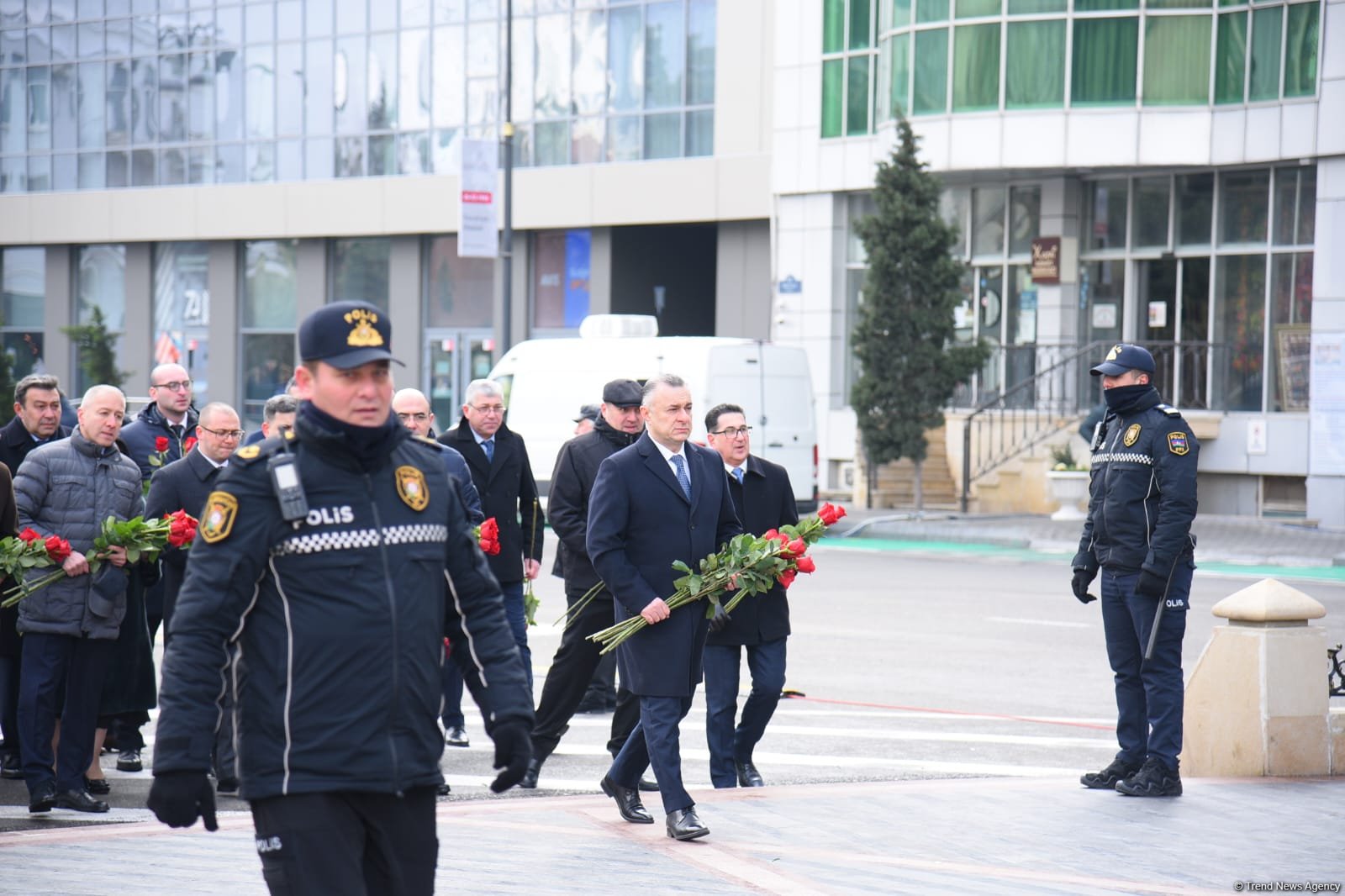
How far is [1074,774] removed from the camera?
8906mm

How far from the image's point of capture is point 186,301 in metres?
42.8

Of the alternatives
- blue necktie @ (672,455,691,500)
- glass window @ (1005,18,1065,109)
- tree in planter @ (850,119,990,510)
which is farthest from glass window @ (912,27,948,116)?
blue necktie @ (672,455,691,500)

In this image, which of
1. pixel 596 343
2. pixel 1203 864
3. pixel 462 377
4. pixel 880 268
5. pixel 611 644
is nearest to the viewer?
pixel 1203 864

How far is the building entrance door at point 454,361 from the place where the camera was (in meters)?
38.3

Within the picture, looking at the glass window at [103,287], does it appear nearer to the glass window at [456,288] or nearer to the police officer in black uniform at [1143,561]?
the glass window at [456,288]

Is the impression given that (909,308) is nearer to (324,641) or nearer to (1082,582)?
(1082,582)

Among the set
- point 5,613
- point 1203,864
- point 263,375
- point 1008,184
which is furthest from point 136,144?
point 1203,864

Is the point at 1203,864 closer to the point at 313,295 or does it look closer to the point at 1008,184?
the point at 1008,184

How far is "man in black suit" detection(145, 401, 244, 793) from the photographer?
831 centimetres

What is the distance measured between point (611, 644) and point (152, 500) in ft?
8.34

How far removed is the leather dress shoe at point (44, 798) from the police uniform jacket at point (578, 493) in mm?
2573

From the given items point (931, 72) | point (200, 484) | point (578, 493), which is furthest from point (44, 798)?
point (931, 72)

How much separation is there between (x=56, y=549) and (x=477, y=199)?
22027 mm

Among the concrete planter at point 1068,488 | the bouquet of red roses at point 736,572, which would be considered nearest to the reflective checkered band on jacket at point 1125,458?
the bouquet of red roses at point 736,572
